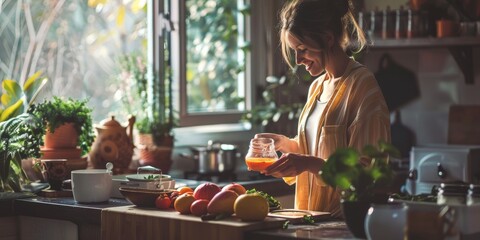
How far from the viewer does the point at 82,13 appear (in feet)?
17.3

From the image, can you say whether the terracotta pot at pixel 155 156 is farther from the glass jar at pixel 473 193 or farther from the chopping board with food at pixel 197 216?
the glass jar at pixel 473 193

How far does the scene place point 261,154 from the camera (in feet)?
11.5

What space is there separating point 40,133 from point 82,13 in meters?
1.20

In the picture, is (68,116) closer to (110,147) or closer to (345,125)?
(110,147)

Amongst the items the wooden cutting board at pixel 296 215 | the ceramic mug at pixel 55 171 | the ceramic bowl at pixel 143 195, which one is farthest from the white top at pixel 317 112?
the ceramic mug at pixel 55 171

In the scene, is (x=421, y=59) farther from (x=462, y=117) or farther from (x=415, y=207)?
(x=415, y=207)

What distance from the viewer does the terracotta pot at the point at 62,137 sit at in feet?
14.6

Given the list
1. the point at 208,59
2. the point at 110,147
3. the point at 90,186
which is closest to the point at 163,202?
the point at 90,186

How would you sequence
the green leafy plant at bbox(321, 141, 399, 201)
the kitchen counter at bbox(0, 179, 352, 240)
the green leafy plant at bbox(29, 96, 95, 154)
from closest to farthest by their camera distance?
the green leafy plant at bbox(321, 141, 399, 201), the kitchen counter at bbox(0, 179, 352, 240), the green leafy plant at bbox(29, 96, 95, 154)

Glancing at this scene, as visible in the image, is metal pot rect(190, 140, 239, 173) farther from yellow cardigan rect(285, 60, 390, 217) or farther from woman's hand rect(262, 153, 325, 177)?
woman's hand rect(262, 153, 325, 177)

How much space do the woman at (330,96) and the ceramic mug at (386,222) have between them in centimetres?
65

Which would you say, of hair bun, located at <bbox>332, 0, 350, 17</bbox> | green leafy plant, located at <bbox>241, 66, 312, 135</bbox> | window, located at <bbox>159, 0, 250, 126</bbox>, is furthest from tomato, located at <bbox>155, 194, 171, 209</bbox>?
green leafy plant, located at <bbox>241, 66, 312, 135</bbox>

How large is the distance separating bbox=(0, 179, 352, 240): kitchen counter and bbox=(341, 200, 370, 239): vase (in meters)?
0.06

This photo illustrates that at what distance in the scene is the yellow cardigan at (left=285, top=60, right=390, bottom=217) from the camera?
3.46 m
